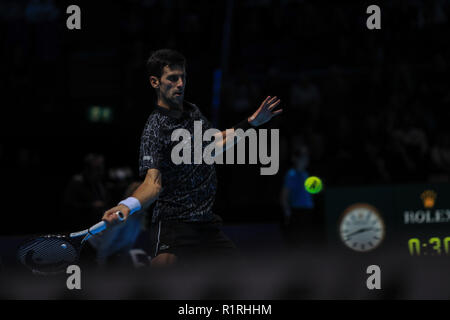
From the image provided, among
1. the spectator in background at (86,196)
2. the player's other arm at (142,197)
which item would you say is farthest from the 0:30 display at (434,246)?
the player's other arm at (142,197)

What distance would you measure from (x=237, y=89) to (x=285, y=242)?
320cm

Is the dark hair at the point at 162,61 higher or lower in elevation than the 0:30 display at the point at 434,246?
higher

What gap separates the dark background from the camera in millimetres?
10656

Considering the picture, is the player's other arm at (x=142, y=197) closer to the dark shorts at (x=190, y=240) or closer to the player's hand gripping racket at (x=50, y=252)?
the dark shorts at (x=190, y=240)

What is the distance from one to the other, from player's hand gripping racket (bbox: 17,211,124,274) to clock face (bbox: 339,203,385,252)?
5950 mm

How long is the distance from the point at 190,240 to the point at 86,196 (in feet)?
15.5

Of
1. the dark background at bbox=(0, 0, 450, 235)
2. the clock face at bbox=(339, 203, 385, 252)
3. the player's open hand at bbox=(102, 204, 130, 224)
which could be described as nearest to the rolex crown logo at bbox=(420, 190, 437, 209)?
the clock face at bbox=(339, 203, 385, 252)

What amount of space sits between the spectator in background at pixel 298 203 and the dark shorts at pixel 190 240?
503 cm

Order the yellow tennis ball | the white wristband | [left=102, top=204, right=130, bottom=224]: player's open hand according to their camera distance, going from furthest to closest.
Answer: the yellow tennis ball → the white wristband → [left=102, top=204, right=130, bottom=224]: player's open hand

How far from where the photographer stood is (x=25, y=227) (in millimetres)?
9281

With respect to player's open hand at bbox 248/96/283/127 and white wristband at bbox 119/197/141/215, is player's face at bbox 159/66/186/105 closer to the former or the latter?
player's open hand at bbox 248/96/283/127

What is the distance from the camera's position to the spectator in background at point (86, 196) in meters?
8.65

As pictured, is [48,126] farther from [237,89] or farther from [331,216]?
[331,216]

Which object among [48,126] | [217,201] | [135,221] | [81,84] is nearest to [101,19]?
[81,84]
